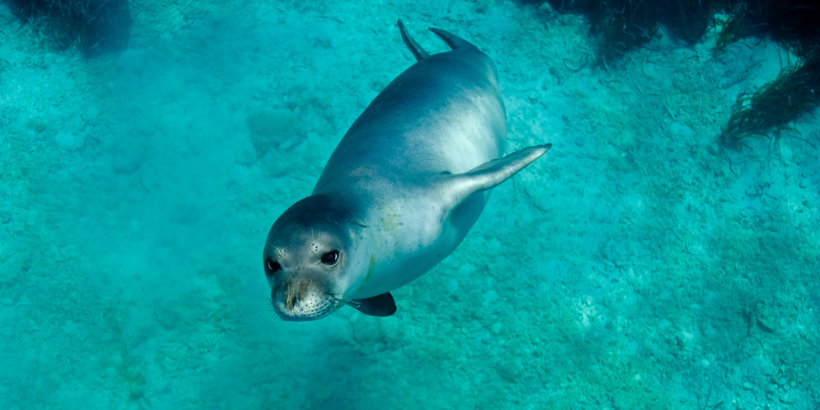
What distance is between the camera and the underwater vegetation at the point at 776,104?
4406 millimetres

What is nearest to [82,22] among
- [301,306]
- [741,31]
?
[301,306]

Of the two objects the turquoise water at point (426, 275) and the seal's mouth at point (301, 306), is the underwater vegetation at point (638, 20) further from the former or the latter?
the seal's mouth at point (301, 306)

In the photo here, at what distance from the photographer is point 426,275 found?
12.0 ft

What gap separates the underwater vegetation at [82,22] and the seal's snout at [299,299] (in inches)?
224

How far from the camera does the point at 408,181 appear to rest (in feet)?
7.06

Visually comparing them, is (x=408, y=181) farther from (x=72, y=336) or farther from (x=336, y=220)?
(x=72, y=336)

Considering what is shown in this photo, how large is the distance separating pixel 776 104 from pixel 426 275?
450 cm

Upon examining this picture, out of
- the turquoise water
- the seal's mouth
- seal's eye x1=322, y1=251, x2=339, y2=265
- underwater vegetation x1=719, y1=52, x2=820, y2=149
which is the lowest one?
the turquoise water

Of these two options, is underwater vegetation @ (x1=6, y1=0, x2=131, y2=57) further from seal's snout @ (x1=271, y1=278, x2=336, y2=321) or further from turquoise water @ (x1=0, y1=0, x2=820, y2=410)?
seal's snout @ (x1=271, y1=278, x2=336, y2=321)

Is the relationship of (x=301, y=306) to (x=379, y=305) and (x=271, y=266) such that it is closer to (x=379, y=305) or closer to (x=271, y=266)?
(x=271, y=266)

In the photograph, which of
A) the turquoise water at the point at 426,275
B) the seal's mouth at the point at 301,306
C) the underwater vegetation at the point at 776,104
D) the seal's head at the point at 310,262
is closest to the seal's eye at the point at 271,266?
the seal's head at the point at 310,262

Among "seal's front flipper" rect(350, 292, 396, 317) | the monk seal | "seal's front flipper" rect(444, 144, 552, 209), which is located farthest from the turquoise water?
"seal's front flipper" rect(444, 144, 552, 209)

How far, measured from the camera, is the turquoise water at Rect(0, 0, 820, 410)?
3.42 meters

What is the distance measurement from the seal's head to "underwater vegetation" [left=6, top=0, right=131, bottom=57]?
5.50 m
